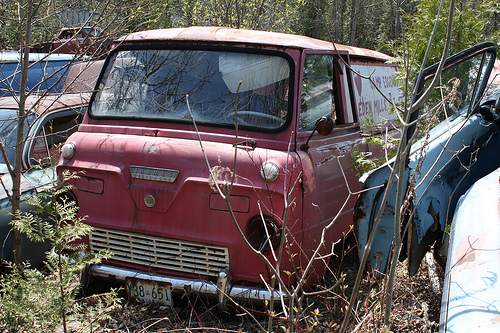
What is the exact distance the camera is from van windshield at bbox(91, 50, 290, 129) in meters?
3.90

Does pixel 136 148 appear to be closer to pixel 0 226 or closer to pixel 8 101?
pixel 0 226

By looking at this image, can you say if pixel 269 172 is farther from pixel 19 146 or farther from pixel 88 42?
pixel 88 42

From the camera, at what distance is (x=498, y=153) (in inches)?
177

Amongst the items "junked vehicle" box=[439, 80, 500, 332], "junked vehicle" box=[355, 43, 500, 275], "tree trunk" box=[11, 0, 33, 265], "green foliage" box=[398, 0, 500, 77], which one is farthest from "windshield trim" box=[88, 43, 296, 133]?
"green foliage" box=[398, 0, 500, 77]

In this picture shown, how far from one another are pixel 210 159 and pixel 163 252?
0.82m

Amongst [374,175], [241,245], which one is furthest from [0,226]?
[374,175]

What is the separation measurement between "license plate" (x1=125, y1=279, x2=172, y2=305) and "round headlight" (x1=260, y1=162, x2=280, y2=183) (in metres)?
1.11

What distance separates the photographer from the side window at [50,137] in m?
4.72

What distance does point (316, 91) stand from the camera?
4.22m

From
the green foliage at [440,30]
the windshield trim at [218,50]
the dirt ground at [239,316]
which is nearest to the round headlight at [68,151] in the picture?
the windshield trim at [218,50]

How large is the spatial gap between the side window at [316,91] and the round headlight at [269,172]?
2.06 ft

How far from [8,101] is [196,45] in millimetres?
2567

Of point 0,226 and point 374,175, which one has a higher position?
point 374,175

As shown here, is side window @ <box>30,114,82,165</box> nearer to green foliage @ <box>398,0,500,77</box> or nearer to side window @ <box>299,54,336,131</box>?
side window @ <box>299,54,336,131</box>
